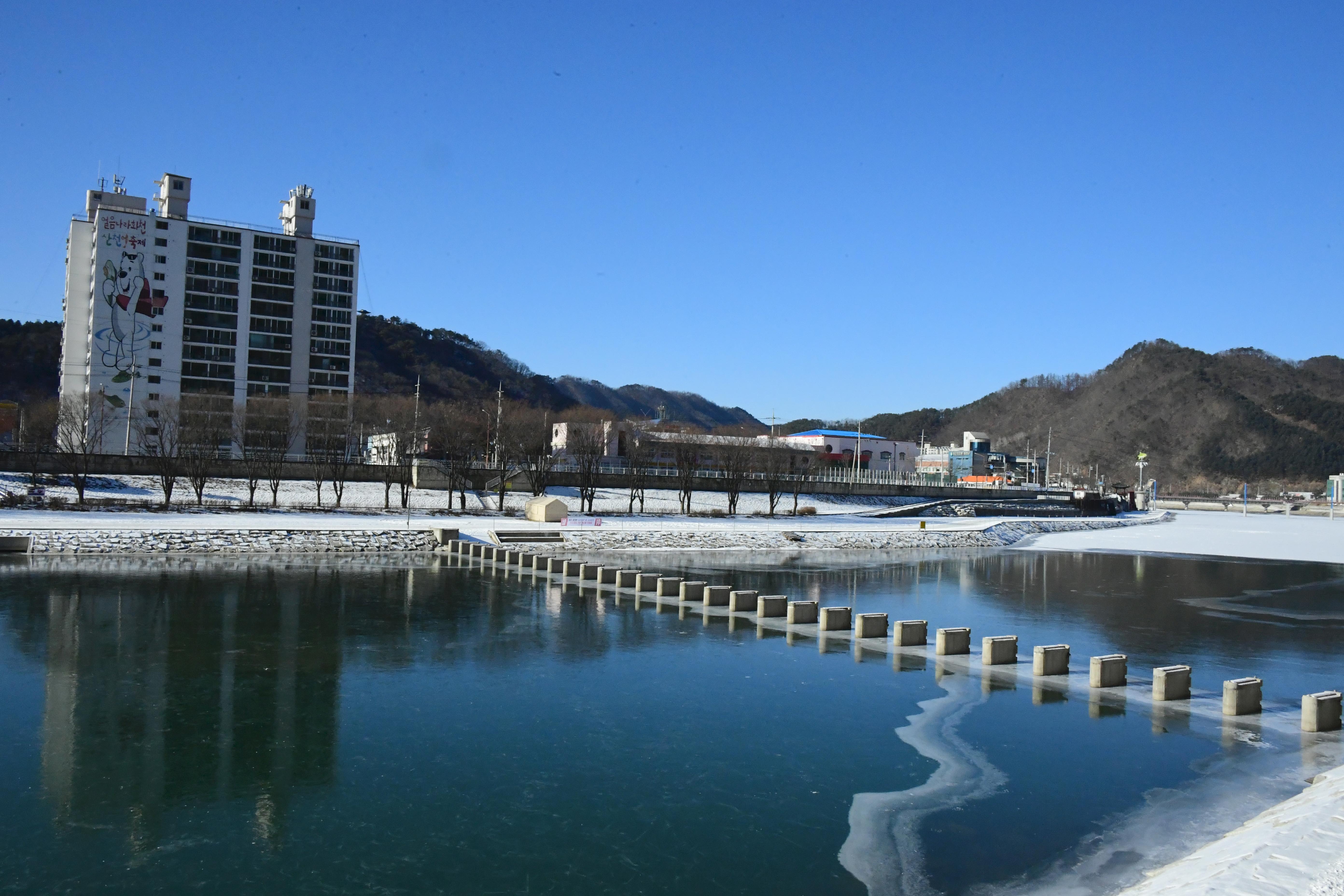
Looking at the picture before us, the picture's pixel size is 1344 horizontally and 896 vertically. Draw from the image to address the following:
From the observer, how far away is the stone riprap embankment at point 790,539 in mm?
46469

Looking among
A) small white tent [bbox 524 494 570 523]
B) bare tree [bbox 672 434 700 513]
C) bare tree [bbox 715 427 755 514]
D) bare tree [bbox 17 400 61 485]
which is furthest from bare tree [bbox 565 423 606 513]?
bare tree [bbox 17 400 61 485]

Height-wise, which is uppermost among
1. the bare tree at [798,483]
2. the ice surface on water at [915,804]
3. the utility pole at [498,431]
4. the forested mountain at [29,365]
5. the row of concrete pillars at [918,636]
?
the forested mountain at [29,365]

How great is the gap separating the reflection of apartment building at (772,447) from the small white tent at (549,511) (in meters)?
29.7

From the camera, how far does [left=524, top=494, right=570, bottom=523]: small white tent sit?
52.3 metres

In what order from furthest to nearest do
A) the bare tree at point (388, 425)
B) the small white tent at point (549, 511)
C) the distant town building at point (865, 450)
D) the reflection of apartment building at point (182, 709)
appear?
the distant town building at point (865, 450) → the bare tree at point (388, 425) → the small white tent at point (549, 511) → the reflection of apartment building at point (182, 709)

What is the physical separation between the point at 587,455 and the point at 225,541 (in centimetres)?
Result: 3140

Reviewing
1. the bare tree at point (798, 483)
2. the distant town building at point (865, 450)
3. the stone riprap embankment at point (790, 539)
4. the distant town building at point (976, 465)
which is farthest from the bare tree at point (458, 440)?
the distant town building at point (976, 465)

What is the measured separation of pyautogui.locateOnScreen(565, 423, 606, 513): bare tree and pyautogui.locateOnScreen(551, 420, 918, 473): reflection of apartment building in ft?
1.82

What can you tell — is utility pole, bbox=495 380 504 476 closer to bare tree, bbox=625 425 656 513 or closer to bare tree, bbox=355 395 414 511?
bare tree, bbox=355 395 414 511

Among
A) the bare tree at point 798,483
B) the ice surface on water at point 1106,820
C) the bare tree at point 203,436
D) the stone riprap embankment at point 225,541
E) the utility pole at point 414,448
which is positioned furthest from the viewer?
the bare tree at point 798,483

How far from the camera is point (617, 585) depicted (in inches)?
1257

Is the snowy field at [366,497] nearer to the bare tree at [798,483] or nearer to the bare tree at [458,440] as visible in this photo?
the bare tree at [798,483]

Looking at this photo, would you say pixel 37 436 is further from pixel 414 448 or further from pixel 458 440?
pixel 458 440

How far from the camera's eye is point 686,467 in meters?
74.7
